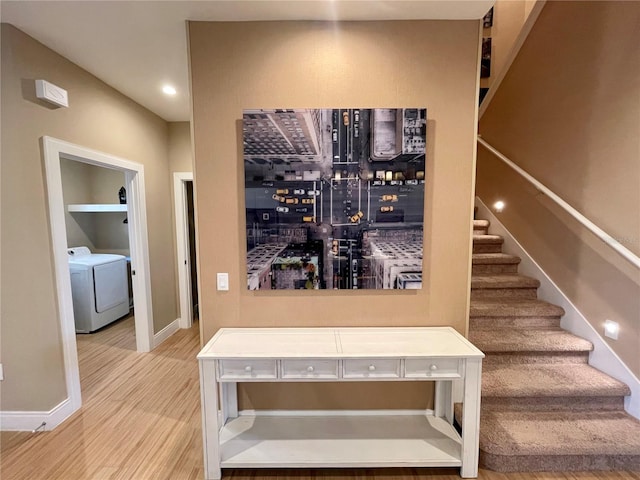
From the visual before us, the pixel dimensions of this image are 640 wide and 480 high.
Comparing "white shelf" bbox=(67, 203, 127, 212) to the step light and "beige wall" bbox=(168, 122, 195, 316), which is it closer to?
"beige wall" bbox=(168, 122, 195, 316)

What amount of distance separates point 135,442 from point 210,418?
2.79 ft

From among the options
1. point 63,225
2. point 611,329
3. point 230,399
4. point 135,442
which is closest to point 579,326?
point 611,329

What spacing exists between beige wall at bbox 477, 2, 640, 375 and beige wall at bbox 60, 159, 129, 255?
212 inches

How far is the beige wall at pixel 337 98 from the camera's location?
1.78m

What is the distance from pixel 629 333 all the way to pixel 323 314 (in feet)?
6.93

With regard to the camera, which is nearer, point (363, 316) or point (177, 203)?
point (363, 316)

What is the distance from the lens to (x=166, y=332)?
3.58m

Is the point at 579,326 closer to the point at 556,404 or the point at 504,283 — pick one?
the point at 504,283

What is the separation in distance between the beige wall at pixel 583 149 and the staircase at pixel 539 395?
0.27 meters

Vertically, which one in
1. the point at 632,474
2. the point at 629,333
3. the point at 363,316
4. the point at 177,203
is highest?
the point at 177,203

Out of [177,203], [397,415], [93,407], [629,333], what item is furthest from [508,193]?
[93,407]

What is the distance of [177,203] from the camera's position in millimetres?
3717

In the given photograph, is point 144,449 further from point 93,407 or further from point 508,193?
point 508,193

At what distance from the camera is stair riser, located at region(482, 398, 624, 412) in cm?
199
